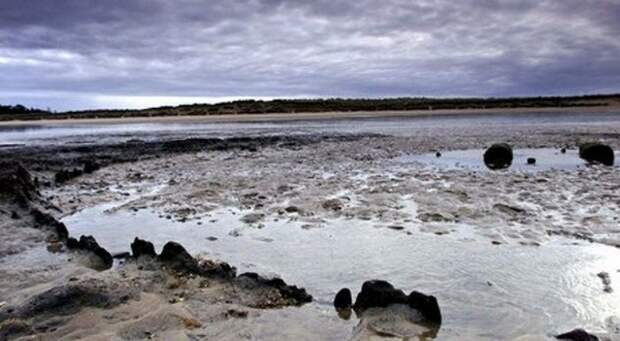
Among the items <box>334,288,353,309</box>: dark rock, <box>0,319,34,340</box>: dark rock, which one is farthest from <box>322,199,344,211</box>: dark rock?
<box>0,319,34,340</box>: dark rock

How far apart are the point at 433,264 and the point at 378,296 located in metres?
1.97

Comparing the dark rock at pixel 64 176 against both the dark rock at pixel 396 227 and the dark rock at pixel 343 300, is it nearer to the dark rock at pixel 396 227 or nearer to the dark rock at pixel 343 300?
the dark rock at pixel 396 227

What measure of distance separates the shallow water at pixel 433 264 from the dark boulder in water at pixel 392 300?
209 millimetres

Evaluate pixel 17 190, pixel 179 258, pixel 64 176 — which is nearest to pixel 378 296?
pixel 179 258

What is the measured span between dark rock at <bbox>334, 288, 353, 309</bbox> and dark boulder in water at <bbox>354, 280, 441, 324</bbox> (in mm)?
102

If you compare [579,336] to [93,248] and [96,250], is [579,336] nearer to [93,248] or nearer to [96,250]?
[96,250]

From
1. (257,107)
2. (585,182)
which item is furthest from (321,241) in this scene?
(257,107)

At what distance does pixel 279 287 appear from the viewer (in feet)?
20.8

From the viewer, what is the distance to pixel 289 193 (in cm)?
1312

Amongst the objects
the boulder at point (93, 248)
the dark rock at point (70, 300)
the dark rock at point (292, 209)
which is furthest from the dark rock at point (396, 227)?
the dark rock at point (70, 300)

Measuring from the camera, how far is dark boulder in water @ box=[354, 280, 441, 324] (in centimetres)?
552

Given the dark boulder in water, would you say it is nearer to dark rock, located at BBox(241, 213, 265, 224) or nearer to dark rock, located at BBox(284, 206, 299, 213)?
dark rock, located at BBox(241, 213, 265, 224)

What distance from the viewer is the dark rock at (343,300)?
593 cm

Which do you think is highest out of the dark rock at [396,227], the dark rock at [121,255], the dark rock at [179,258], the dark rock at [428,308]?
the dark rock at [179,258]
